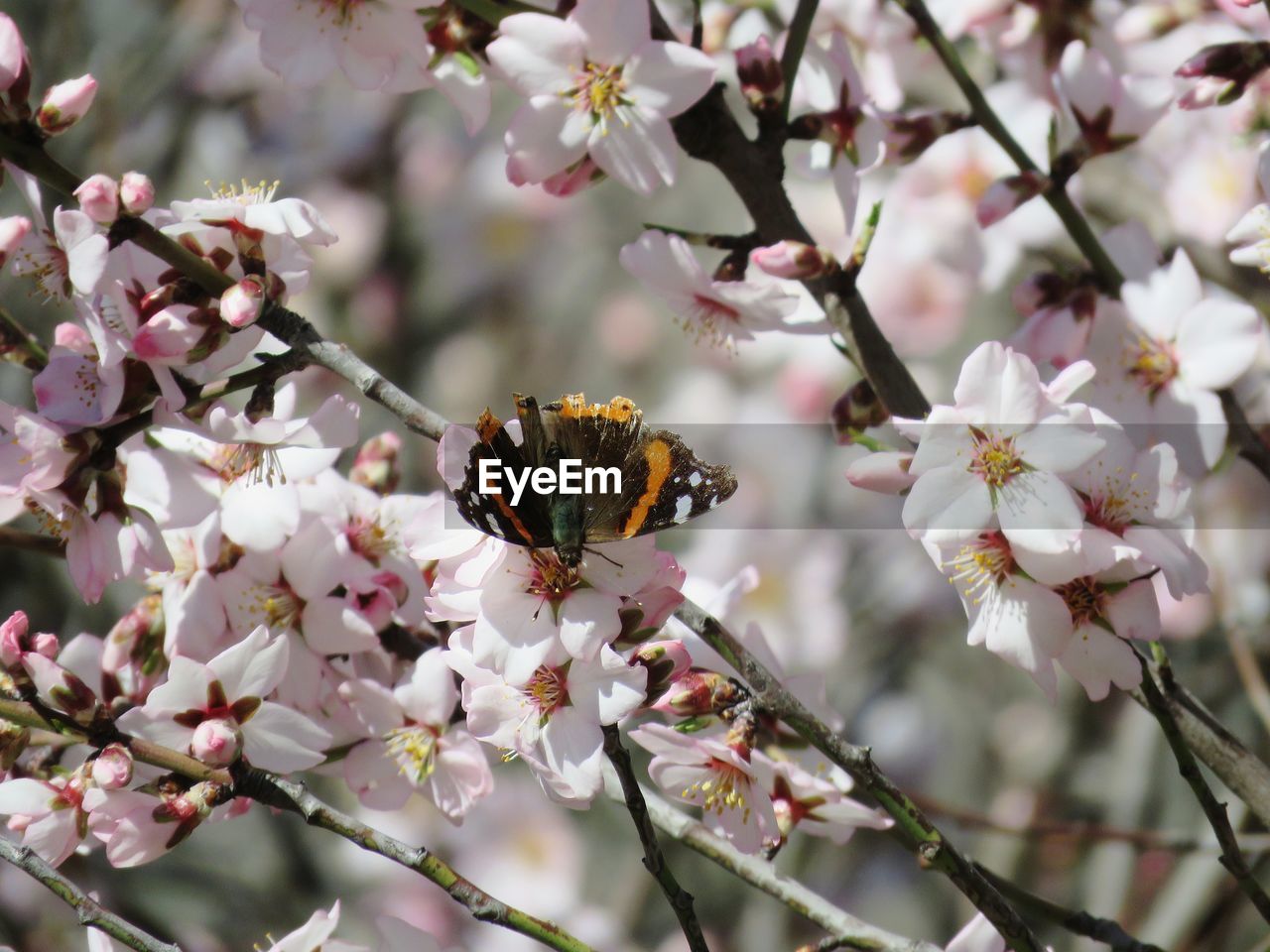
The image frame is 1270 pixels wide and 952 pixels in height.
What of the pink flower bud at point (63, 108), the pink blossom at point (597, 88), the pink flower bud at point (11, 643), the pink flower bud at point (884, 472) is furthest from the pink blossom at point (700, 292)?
the pink flower bud at point (11, 643)

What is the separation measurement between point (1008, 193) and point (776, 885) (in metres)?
0.72

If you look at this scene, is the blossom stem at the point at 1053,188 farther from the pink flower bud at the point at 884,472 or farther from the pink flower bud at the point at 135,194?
the pink flower bud at the point at 135,194

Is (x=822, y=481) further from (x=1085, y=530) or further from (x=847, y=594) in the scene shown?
(x=1085, y=530)

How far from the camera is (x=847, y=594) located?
383 cm

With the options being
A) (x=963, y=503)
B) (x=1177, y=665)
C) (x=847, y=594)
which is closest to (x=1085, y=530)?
(x=963, y=503)

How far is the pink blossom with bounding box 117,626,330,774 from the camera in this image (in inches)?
42.1

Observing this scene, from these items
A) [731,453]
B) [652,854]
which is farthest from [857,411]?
[731,453]

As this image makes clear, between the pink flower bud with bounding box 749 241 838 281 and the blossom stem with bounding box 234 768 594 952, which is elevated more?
the pink flower bud with bounding box 749 241 838 281

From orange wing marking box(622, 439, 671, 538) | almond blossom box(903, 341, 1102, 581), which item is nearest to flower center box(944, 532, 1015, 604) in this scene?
almond blossom box(903, 341, 1102, 581)

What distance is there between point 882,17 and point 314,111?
3451mm

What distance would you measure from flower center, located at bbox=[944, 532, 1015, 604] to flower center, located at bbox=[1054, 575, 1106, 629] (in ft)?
0.15

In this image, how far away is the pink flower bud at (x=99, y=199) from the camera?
38.3 inches

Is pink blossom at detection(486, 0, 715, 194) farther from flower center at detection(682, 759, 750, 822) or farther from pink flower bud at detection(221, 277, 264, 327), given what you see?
flower center at detection(682, 759, 750, 822)

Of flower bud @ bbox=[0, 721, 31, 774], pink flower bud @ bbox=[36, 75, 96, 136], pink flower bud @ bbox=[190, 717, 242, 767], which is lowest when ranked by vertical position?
flower bud @ bbox=[0, 721, 31, 774]
